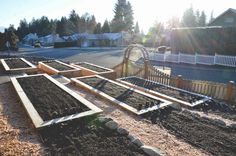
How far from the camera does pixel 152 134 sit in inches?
205

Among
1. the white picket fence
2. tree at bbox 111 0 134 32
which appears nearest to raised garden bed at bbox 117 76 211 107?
the white picket fence

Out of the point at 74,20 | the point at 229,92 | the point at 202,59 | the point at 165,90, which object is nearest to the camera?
the point at 229,92

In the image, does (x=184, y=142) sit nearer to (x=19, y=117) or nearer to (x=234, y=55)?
(x=19, y=117)

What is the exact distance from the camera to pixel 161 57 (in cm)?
2188

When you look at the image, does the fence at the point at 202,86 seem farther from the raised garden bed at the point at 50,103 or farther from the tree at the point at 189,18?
the tree at the point at 189,18

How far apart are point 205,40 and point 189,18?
4531 centimetres

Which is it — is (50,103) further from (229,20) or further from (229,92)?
(229,20)

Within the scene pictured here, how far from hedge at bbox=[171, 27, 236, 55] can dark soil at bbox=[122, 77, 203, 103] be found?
1208 centimetres

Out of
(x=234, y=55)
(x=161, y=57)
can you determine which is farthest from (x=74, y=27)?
(x=234, y=55)

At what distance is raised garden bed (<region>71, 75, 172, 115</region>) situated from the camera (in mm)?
6773

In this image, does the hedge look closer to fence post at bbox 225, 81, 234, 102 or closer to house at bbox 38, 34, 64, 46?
fence post at bbox 225, 81, 234, 102

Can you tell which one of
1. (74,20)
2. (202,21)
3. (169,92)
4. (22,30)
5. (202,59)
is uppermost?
(74,20)

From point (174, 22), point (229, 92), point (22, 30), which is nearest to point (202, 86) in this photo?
point (229, 92)

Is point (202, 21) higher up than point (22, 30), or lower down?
higher up
